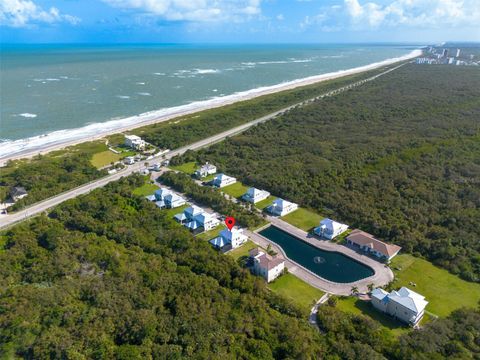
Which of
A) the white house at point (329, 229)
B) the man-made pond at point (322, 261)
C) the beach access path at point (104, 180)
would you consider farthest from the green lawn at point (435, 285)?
the beach access path at point (104, 180)

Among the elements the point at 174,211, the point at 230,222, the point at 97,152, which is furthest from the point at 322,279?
the point at 97,152

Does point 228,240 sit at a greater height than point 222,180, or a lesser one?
lesser

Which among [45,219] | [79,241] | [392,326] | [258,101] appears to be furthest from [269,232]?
[258,101]

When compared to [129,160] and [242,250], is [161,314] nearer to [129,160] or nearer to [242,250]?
[242,250]

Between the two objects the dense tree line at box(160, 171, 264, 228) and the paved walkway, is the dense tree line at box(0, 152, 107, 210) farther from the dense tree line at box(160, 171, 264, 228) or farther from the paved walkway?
the paved walkway

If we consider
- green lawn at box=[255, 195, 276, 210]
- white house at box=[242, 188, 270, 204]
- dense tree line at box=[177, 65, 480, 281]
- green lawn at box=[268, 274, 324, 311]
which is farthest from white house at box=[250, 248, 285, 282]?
white house at box=[242, 188, 270, 204]

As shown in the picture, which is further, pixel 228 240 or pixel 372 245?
pixel 228 240

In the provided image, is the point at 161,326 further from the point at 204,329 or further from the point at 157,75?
the point at 157,75
